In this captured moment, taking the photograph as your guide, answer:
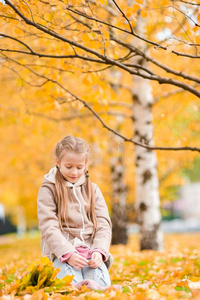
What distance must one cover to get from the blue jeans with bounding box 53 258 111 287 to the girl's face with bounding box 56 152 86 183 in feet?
2.22

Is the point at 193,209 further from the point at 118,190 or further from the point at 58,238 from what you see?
the point at 58,238

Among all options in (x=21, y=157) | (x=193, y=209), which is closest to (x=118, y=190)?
(x=21, y=157)

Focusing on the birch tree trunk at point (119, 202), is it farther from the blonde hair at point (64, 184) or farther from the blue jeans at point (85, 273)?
the blue jeans at point (85, 273)

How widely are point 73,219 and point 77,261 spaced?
371mm

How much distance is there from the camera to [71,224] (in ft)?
9.98

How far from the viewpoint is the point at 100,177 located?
12.6 meters

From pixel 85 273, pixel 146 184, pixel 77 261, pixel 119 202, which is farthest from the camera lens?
pixel 119 202

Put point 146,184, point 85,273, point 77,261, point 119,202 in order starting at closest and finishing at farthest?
point 77,261
point 85,273
point 146,184
point 119,202

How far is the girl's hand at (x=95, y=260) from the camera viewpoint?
284cm

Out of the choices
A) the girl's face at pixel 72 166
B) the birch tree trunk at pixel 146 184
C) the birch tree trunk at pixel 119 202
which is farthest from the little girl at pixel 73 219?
the birch tree trunk at pixel 119 202

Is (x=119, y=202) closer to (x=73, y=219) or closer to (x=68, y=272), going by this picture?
(x=73, y=219)

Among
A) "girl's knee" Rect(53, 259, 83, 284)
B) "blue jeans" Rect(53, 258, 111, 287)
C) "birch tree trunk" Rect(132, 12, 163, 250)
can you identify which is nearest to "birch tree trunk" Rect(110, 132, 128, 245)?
"birch tree trunk" Rect(132, 12, 163, 250)

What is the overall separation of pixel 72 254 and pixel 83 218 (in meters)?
0.34

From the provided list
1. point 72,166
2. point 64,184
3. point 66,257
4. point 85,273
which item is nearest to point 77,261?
point 66,257
